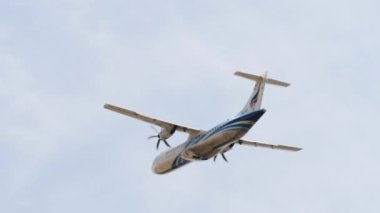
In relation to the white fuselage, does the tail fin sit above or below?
above

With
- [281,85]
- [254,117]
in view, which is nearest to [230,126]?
[254,117]

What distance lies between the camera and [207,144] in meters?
Result: 92.8

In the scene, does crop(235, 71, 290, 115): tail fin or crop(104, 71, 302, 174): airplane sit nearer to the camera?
crop(104, 71, 302, 174): airplane

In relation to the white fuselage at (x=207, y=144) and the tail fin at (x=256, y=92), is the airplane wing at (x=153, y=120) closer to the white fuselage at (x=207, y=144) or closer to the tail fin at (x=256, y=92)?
the white fuselage at (x=207, y=144)

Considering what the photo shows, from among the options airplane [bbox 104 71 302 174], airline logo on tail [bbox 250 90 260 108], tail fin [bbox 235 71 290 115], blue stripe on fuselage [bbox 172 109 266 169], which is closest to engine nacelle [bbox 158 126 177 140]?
airplane [bbox 104 71 302 174]

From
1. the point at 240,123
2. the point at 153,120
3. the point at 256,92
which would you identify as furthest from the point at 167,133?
the point at 240,123

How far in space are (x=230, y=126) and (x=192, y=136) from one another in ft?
30.0

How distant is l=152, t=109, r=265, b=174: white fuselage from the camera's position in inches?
3506

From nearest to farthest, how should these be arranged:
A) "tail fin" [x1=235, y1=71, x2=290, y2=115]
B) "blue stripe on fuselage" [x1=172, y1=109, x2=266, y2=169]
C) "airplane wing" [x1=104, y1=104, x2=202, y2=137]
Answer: "blue stripe on fuselage" [x1=172, y1=109, x2=266, y2=169], "tail fin" [x1=235, y1=71, x2=290, y2=115], "airplane wing" [x1=104, y1=104, x2=202, y2=137]

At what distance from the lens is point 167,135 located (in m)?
100

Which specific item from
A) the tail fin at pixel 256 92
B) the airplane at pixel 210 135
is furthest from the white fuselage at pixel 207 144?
the tail fin at pixel 256 92

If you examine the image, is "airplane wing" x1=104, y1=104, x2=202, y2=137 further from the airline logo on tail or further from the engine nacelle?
the airline logo on tail

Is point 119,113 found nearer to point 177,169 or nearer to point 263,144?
point 177,169

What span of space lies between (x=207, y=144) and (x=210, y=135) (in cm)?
83
